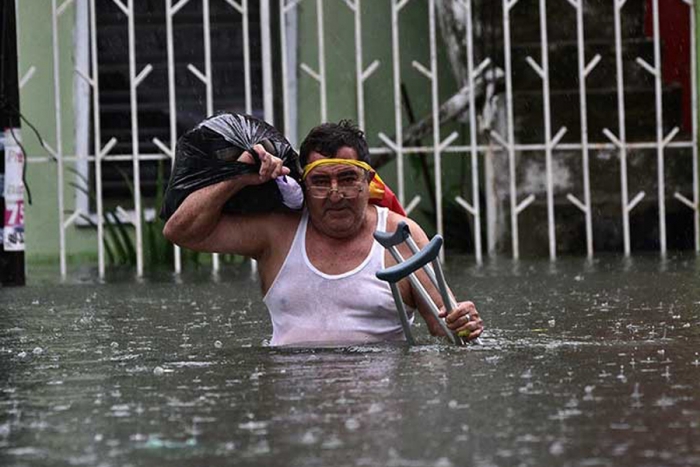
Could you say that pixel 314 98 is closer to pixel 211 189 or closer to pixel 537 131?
pixel 537 131

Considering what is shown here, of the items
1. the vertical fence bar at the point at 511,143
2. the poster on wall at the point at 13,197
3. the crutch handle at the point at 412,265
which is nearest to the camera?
the crutch handle at the point at 412,265

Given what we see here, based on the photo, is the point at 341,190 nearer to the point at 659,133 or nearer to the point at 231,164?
the point at 231,164

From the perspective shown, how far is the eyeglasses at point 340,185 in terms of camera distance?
21.4 feet

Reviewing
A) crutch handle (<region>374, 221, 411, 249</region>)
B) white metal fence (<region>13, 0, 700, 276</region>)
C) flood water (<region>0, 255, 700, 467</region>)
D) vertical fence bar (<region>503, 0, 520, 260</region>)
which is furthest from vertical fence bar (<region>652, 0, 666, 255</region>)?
crutch handle (<region>374, 221, 411, 249</region>)

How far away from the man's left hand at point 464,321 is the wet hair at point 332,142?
0.78m

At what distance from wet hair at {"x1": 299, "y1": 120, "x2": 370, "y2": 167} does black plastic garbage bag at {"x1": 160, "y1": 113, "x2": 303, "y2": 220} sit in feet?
0.28

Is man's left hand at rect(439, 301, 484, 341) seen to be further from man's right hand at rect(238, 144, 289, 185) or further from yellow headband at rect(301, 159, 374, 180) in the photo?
man's right hand at rect(238, 144, 289, 185)

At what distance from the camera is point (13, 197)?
11047mm

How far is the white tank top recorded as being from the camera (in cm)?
654

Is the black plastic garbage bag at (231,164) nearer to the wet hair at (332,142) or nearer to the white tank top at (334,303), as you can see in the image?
the wet hair at (332,142)

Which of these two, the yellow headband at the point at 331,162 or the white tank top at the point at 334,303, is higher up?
the yellow headband at the point at 331,162

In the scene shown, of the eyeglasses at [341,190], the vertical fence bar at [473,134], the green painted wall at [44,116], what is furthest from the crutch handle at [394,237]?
the green painted wall at [44,116]

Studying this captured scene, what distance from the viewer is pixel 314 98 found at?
1371cm

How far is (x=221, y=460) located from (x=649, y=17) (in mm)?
9317
